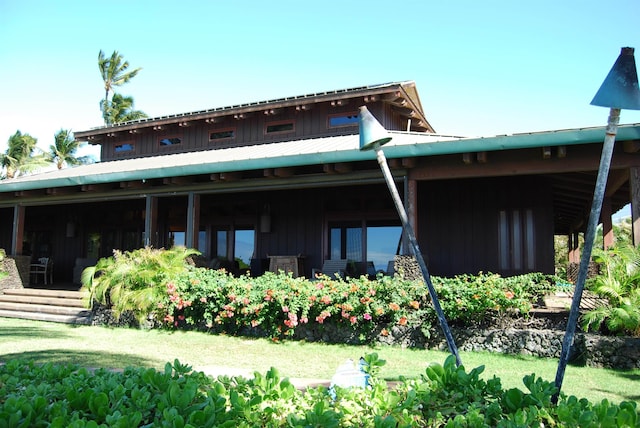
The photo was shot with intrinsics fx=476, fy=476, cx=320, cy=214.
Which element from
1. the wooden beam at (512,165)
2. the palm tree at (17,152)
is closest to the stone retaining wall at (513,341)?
the wooden beam at (512,165)

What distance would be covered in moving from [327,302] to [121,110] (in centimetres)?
3518

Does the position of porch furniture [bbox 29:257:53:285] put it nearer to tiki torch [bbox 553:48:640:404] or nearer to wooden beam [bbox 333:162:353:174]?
wooden beam [bbox 333:162:353:174]

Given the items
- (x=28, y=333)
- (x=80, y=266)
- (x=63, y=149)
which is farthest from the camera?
(x=63, y=149)

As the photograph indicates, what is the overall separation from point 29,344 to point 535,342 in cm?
754

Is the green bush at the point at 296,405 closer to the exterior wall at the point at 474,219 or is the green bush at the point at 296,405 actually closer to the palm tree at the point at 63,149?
the exterior wall at the point at 474,219

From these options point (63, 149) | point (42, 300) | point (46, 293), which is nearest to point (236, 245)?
point (46, 293)

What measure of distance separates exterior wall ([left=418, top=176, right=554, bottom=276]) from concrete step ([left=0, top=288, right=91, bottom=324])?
7483 millimetres

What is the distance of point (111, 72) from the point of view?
123ft

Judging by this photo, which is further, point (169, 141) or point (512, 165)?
point (169, 141)

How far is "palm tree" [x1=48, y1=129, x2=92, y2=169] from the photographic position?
37688 mm

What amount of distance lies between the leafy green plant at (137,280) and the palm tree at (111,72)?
103 ft

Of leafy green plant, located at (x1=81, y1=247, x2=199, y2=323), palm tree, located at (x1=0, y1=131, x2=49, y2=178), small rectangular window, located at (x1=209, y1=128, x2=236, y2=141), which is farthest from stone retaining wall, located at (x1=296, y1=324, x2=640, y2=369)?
palm tree, located at (x1=0, y1=131, x2=49, y2=178)

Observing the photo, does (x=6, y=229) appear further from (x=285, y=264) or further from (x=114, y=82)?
(x=114, y=82)

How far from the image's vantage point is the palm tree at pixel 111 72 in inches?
1470
